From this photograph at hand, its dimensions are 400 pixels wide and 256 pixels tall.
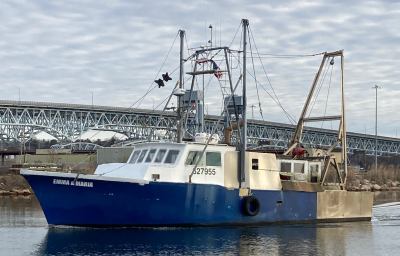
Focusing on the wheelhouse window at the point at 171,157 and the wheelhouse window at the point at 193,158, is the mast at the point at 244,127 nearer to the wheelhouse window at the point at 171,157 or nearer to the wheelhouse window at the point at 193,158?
the wheelhouse window at the point at 193,158

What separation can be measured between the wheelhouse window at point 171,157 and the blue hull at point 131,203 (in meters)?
1.37

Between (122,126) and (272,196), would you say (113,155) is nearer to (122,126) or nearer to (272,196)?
(272,196)

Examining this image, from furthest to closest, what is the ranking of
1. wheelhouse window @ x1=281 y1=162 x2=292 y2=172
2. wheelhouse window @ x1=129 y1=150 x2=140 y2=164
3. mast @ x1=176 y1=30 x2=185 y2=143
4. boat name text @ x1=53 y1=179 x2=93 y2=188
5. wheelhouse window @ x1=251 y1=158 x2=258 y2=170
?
1. wheelhouse window @ x1=281 y1=162 x2=292 y2=172
2. wheelhouse window @ x1=251 y1=158 x2=258 y2=170
3. mast @ x1=176 y1=30 x2=185 y2=143
4. wheelhouse window @ x1=129 y1=150 x2=140 y2=164
5. boat name text @ x1=53 y1=179 x2=93 y2=188

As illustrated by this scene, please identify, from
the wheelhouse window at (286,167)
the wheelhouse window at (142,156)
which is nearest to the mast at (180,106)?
the wheelhouse window at (142,156)

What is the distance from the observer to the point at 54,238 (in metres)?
29.5

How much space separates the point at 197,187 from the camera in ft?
105

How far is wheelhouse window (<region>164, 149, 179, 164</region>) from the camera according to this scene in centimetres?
3245

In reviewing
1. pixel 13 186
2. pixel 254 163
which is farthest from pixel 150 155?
pixel 13 186

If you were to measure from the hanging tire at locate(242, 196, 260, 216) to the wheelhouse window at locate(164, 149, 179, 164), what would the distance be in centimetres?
425

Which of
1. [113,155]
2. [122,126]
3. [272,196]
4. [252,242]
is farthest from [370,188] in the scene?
[122,126]

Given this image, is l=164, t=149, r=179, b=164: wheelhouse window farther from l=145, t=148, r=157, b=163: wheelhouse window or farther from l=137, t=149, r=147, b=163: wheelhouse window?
l=137, t=149, r=147, b=163: wheelhouse window

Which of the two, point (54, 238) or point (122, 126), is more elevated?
point (122, 126)

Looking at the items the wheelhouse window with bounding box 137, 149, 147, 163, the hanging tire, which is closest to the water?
the hanging tire

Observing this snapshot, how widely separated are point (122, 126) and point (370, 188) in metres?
81.2
